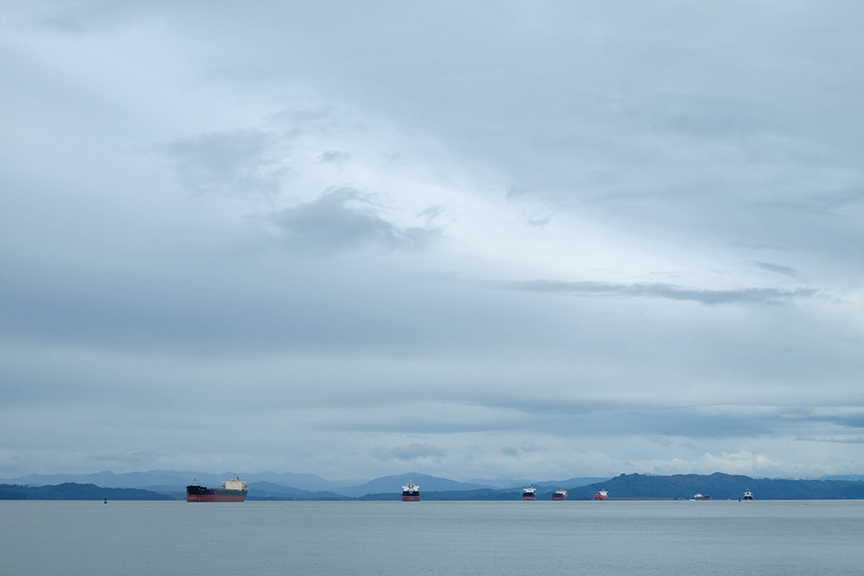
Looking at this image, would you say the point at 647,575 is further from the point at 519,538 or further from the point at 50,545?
the point at 50,545

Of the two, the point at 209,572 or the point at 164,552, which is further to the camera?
the point at 164,552

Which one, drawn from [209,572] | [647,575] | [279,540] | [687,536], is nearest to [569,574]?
[647,575]

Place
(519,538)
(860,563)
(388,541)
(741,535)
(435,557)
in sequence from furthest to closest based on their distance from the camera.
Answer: (741,535)
(519,538)
(388,541)
(435,557)
(860,563)

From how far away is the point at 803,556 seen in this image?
117 metres

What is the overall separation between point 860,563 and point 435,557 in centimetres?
5395

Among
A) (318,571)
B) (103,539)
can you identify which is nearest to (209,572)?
(318,571)

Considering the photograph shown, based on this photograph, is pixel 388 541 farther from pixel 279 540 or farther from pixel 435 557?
pixel 435 557

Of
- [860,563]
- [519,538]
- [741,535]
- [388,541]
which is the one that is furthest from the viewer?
[741,535]

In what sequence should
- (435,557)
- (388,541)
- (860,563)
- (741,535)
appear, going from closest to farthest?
1. (860,563)
2. (435,557)
3. (388,541)
4. (741,535)

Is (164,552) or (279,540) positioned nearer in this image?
(164,552)

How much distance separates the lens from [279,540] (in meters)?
146

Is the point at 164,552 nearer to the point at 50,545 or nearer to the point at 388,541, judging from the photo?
the point at 50,545

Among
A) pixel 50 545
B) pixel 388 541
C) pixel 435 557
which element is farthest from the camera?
pixel 388 541

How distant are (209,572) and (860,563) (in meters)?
79.3
